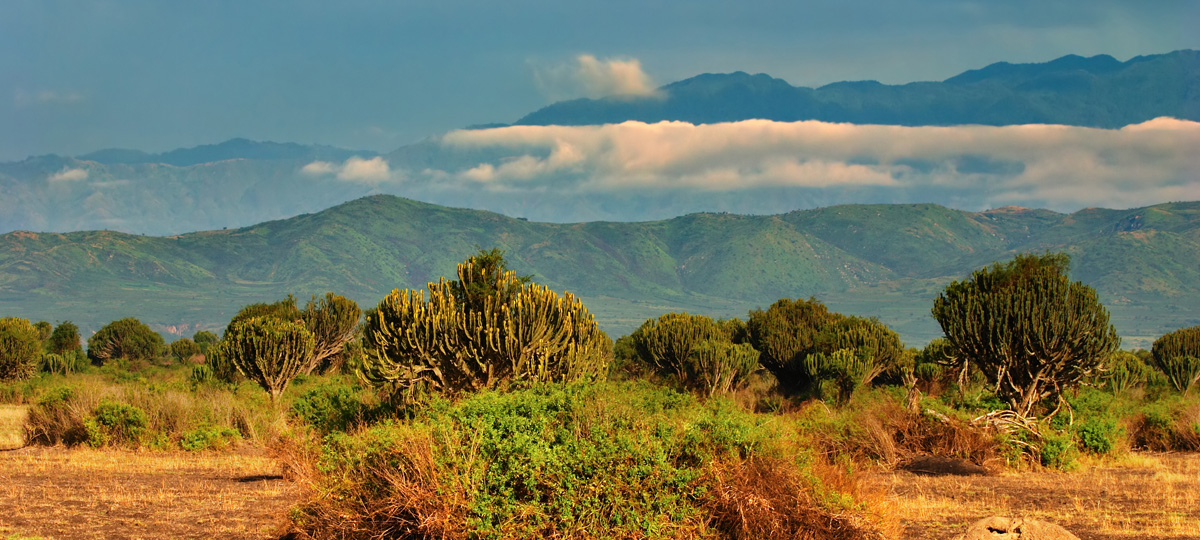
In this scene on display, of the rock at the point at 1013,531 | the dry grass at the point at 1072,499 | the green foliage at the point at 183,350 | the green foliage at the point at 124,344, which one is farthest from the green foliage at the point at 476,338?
the green foliage at the point at 183,350

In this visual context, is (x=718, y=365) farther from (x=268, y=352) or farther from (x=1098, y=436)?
(x=1098, y=436)

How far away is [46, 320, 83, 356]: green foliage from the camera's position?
6725cm

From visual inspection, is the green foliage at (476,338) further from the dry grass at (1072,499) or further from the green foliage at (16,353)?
the green foliage at (16,353)

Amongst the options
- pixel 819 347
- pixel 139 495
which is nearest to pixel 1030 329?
pixel 139 495

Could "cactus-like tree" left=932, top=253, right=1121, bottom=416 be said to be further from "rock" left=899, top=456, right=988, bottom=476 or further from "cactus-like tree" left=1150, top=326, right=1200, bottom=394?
"cactus-like tree" left=1150, top=326, right=1200, bottom=394

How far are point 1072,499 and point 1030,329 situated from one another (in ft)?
21.4

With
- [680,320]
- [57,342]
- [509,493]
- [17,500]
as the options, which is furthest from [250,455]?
[57,342]

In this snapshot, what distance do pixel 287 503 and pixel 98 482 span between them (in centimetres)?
480

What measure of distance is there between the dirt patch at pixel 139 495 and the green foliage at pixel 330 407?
206 centimetres

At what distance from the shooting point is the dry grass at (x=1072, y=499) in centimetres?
1393

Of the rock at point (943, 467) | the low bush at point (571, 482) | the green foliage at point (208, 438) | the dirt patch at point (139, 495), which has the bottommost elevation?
the rock at point (943, 467)

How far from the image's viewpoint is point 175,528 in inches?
534

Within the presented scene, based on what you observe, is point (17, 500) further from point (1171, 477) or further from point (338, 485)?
point (1171, 477)

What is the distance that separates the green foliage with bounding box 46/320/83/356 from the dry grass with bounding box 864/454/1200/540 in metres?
64.1
